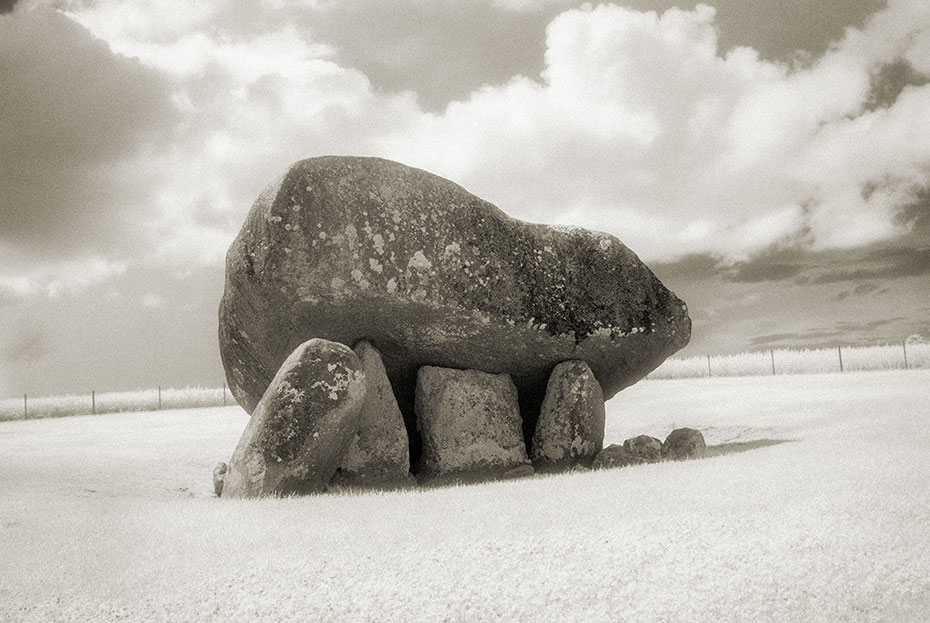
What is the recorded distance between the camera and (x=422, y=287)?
963cm

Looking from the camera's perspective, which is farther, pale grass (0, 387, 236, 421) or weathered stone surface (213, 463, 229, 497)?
pale grass (0, 387, 236, 421)

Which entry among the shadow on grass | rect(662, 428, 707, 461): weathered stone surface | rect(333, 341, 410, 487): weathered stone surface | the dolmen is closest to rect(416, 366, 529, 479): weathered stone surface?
the dolmen

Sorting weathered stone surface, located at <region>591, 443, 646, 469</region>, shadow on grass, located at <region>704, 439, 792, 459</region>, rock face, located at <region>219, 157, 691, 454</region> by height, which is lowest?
shadow on grass, located at <region>704, 439, 792, 459</region>

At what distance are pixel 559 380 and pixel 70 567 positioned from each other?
7134 millimetres

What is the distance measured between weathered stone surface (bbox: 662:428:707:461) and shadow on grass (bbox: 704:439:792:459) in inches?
6.2

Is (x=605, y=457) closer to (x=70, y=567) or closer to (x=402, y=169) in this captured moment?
(x=402, y=169)

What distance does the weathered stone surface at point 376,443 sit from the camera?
30.7 ft

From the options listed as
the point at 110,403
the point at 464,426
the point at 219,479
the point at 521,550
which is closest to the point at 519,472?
the point at 464,426

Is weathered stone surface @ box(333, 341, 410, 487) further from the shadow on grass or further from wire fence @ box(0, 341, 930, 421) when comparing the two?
wire fence @ box(0, 341, 930, 421)

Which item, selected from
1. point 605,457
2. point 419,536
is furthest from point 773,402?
point 419,536

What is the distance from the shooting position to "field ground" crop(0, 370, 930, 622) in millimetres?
4371

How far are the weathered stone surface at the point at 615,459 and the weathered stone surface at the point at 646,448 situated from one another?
13cm

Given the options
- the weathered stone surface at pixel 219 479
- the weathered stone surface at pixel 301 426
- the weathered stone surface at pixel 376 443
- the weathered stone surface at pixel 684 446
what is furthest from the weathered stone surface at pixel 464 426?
the weathered stone surface at pixel 219 479

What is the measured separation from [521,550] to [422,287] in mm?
5078
